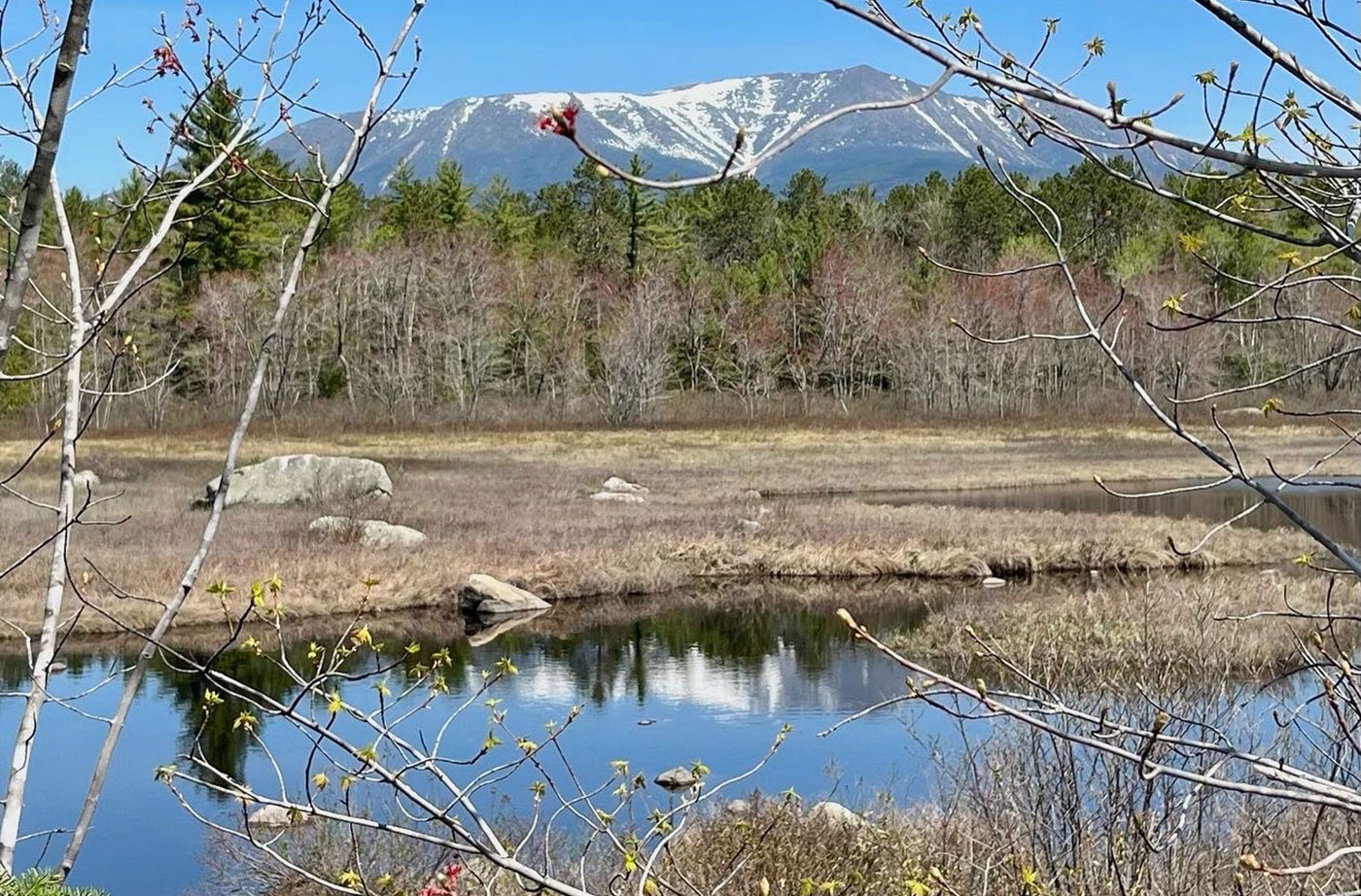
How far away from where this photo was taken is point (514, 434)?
51438 mm

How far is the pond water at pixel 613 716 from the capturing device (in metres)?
11.4

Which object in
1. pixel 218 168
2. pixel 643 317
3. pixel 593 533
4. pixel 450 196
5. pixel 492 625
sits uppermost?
pixel 450 196

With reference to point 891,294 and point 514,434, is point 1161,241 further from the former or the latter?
point 514,434

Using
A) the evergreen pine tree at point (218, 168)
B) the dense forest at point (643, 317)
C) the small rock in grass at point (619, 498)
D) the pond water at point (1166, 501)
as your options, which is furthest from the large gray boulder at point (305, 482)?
the evergreen pine tree at point (218, 168)

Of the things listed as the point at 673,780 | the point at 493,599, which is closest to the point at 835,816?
the point at 673,780

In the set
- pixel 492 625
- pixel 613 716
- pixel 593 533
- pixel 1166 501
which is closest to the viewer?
pixel 613 716

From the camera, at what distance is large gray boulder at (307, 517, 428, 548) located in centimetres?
2364

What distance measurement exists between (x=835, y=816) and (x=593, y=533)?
1704 centimetres

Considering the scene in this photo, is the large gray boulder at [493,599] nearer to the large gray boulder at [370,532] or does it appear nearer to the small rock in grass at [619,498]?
the large gray boulder at [370,532]

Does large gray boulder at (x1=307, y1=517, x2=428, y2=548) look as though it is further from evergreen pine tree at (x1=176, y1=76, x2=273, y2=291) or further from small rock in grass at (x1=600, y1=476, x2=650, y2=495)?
evergreen pine tree at (x1=176, y1=76, x2=273, y2=291)

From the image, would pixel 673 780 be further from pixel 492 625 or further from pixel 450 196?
pixel 450 196

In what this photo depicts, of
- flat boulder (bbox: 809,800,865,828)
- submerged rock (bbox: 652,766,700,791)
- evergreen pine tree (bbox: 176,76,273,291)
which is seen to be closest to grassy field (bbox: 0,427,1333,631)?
submerged rock (bbox: 652,766,700,791)

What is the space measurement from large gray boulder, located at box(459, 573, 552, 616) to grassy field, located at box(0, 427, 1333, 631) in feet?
1.81

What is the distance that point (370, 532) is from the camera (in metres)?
24.0
